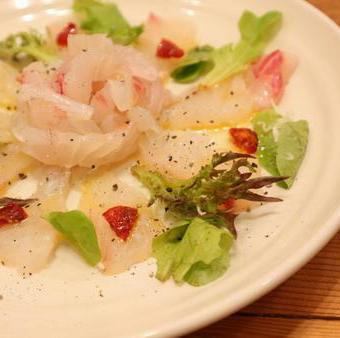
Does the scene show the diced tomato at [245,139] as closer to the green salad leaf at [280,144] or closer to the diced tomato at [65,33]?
the green salad leaf at [280,144]

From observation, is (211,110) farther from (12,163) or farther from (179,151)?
(12,163)

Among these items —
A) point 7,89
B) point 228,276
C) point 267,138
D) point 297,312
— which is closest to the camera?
point 228,276

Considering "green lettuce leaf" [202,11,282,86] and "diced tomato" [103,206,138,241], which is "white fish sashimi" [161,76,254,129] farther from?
"diced tomato" [103,206,138,241]

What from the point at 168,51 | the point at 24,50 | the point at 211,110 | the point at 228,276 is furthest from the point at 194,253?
the point at 24,50

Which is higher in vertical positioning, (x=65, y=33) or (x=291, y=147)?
(x=291, y=147)

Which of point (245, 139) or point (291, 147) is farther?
point (245, 139)

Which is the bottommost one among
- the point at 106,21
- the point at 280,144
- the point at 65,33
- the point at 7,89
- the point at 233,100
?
the point at 7,89

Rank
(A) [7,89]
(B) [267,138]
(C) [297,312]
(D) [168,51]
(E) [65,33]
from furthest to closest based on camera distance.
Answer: (E) [65,33]
(D) [168,51]
(A) [7,89]
(B) [267,138]
(C) [297,312]

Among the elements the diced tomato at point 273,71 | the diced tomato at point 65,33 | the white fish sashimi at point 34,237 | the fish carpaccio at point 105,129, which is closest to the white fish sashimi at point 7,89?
the fish carpaccio at point 105,129
